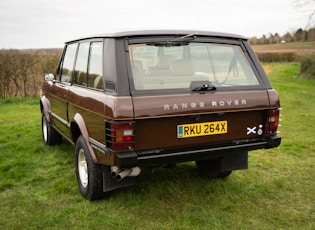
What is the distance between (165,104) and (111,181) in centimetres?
119

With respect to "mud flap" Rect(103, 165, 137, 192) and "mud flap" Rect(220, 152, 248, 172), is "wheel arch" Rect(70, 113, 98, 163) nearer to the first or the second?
"mud flap" Rect(103, 165, 137, 192)

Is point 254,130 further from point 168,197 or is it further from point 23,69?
point 23,69

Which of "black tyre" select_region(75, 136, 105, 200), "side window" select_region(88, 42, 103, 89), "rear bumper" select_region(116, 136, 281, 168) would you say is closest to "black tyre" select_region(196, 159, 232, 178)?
"rear bumper" select_region(116, 136, 281, 168)

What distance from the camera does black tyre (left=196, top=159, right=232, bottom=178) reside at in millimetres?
4605

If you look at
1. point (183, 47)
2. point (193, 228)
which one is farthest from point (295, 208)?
point (183, 47)

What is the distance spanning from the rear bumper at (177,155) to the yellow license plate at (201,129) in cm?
17

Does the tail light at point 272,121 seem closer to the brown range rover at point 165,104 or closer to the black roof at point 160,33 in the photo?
the brown range rover at point 165,104

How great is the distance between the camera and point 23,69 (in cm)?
1427

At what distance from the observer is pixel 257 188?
4.73 metres

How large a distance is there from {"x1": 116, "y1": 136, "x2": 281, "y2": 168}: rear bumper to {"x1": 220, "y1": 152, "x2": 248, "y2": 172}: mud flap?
563mm

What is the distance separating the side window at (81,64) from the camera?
14.5 ft

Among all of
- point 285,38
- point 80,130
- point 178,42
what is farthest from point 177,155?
point 285,38

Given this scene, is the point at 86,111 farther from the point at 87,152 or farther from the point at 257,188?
the point at 257,188

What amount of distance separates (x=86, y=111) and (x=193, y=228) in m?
1.71
